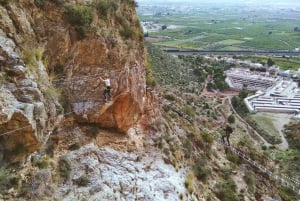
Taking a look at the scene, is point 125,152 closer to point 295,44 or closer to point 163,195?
point 163,195

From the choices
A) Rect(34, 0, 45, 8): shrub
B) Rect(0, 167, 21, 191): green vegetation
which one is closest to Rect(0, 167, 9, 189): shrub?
Rect(0, 167, 21, 191): green vegetation

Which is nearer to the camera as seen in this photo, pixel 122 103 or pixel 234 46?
pixel 122 103

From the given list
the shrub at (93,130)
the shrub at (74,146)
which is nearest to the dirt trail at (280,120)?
the shrub at (93,130)

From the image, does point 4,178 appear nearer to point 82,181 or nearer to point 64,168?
point 64,168

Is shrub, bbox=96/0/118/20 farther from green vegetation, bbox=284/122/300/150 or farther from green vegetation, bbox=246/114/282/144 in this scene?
green vegetation, bbox=246/114/282/144

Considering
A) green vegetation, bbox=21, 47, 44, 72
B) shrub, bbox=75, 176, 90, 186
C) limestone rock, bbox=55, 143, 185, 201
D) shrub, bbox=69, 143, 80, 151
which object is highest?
green vegetation, bbox=21, 47, 44, 72

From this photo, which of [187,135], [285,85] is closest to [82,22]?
[187,135]

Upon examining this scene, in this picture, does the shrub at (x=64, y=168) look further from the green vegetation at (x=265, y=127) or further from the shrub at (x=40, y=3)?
the green vegetation at (x=265, y=127)

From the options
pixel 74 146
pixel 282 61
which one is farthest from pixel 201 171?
pixel 282 61
